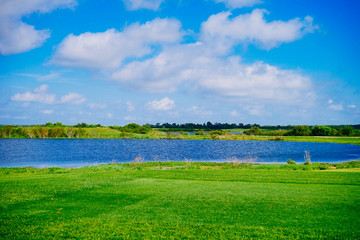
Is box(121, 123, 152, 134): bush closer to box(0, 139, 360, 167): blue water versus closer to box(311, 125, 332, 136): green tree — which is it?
box(0, 139, 360, 167): blue water

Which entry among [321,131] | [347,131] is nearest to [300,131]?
[321,131]

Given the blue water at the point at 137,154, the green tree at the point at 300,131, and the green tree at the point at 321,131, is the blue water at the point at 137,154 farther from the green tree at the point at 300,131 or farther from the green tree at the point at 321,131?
the green tree at the point at 321,131

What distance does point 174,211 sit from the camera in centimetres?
984

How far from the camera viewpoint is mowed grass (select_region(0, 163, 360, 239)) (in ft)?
25.5

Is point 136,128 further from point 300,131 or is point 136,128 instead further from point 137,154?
point 137,154

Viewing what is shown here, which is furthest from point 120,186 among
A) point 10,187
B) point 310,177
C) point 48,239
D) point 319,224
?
point 310,177

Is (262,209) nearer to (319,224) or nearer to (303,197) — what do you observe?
(319,224)

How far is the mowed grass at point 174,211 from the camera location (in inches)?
306

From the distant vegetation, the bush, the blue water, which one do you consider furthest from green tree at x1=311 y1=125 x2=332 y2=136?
the bush

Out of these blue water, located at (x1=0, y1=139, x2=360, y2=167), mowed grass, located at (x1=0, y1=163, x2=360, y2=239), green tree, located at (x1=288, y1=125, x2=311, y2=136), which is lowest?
blue water, located at (x1=0, y1=139, x2=360, y2=167)

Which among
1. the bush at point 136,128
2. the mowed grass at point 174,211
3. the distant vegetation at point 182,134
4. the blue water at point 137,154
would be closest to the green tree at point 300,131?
the distant vegetation at point 182,134

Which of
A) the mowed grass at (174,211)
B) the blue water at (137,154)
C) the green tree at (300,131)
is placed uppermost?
the green tree at (300,131)

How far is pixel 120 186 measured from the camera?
15.1 meters

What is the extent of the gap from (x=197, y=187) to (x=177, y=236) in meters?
7.05
